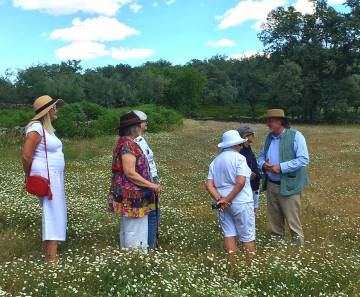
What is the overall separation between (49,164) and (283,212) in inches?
155

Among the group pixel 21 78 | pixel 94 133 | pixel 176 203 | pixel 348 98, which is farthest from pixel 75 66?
pixel 176 203

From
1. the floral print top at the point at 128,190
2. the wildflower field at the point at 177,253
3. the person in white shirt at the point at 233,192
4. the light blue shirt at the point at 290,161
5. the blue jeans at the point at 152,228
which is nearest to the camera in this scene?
the wildflower field at the point at 177,253

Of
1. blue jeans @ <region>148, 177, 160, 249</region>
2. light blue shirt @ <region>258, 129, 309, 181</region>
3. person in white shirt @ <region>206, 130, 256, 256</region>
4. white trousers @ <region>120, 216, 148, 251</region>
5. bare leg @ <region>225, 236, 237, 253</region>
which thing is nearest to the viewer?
white trousers @ <region>120, 216, 148, 251</region>

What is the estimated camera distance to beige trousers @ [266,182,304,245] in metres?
7.59

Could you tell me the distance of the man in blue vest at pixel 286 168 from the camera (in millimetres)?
7455

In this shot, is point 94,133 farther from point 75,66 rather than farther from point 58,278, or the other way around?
point 75,66

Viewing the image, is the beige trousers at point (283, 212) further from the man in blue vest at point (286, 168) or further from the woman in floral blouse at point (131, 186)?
the woman in floral blouse at point (131, 186)

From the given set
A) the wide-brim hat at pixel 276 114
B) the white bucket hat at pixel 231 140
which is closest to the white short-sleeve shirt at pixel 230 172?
the white bucket hat at pixel 231 140

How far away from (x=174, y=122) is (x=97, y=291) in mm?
41134

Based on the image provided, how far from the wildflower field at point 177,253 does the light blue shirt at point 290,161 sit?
115 cm

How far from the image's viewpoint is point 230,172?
6453 mm

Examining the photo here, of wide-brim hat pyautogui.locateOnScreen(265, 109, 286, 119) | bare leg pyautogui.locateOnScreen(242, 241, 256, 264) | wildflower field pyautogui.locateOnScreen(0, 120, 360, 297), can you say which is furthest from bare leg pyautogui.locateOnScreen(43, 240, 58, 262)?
wide-brim hat pyautogui.locateOnScreen(265, 109, 286, 119)

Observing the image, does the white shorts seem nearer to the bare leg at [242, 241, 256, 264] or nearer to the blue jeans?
the bare leg at [242, 241, 256, 264]

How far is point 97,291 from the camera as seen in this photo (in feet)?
16.2
